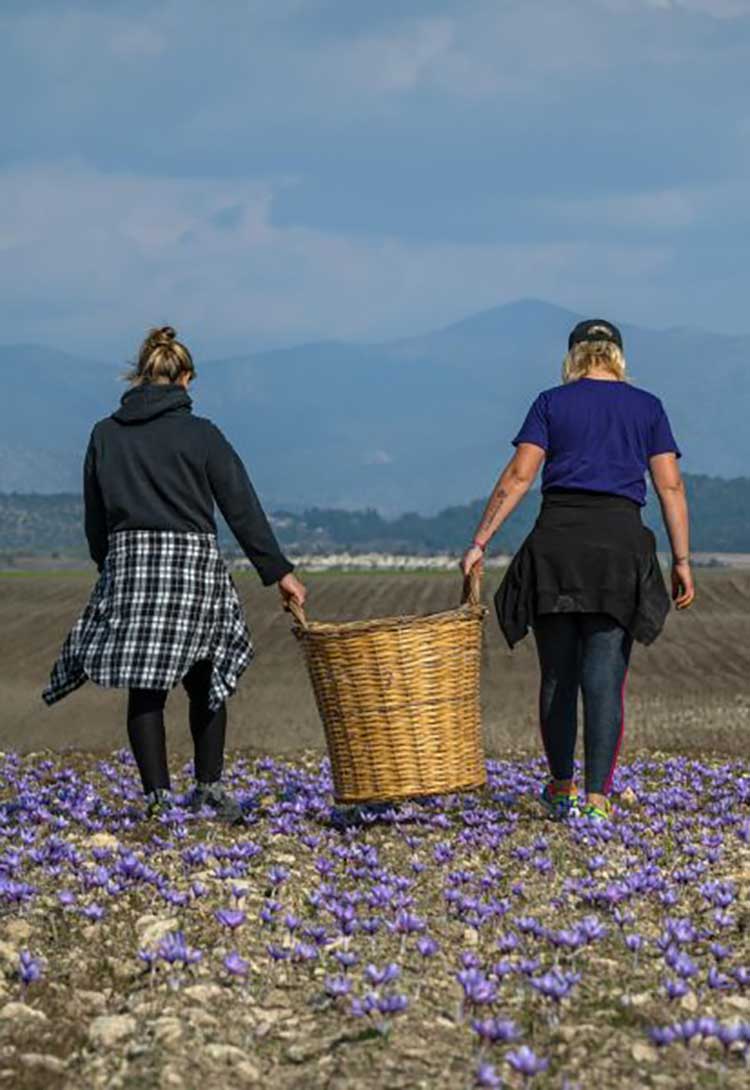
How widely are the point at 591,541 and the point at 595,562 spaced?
0.40 feet

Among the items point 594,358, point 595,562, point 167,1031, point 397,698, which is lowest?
point 167,1031

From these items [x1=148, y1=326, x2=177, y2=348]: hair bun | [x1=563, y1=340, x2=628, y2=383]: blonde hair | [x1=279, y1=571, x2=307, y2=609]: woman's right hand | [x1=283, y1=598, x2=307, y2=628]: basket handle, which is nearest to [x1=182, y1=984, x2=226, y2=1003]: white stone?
[x1=283, y1=598, x2=307, y2=628]: basket handle

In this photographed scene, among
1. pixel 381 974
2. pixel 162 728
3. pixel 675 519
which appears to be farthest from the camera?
pixel 162 728

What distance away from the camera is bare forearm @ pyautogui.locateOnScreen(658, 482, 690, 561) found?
9.27 m

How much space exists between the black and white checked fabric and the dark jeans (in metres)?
1.82

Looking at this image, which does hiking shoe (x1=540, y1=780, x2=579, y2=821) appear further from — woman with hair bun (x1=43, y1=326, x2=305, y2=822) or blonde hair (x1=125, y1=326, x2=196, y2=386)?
blonde hair (x1=125, y1=326, x2=196, y2=386)

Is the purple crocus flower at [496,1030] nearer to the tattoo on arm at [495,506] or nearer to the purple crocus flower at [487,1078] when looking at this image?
the purple crocus flower at [487,1078]

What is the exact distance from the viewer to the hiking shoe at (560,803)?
9633 mm

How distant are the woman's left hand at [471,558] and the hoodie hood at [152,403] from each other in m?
1.84

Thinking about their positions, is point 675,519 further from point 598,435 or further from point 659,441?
point 598,435

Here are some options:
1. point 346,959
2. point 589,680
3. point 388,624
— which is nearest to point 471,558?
point 388,624

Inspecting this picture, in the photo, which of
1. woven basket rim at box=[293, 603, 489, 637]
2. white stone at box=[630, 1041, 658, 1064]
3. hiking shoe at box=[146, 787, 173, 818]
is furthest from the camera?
hiking shoe at box=[146, 787, 173, 818]

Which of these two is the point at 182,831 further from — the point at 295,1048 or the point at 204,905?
the point at 295,1048

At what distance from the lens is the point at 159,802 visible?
955cm
